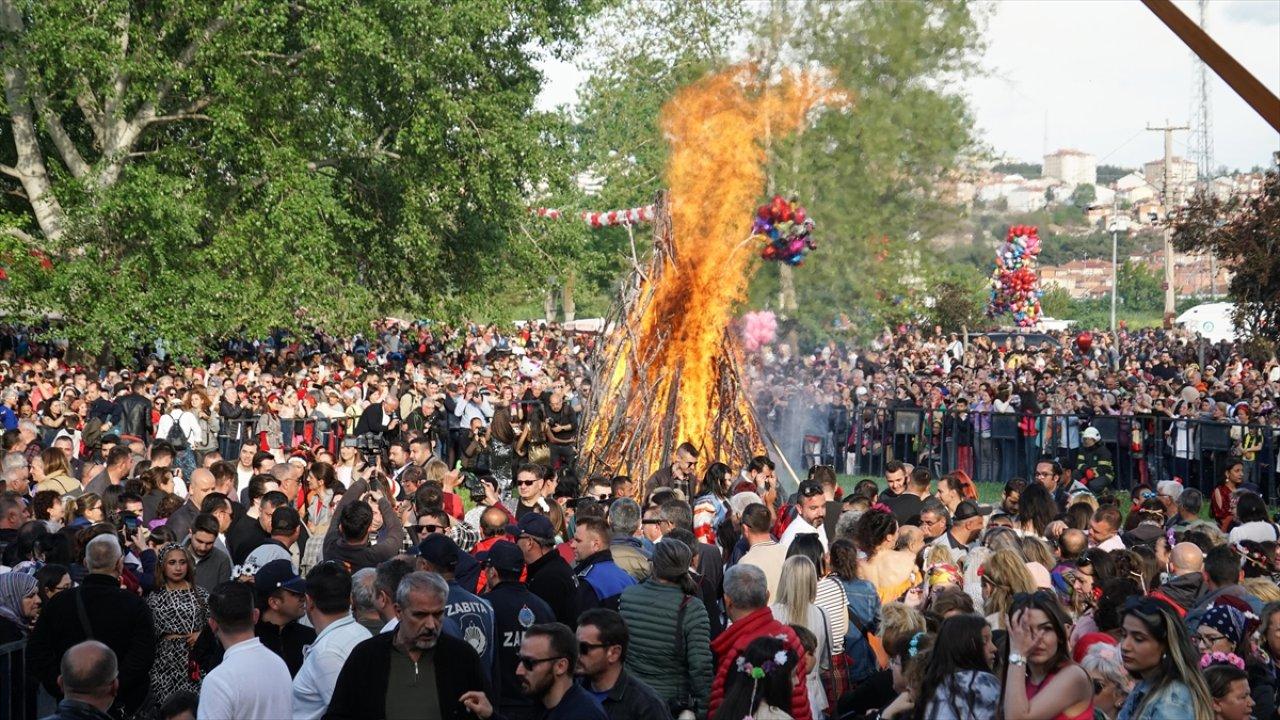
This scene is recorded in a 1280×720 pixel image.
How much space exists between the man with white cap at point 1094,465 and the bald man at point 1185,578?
24.8 feet

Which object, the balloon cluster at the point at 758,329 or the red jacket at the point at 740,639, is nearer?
the red jacket at the point at 740,639

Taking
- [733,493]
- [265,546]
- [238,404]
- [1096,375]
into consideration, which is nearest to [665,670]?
[265,546]

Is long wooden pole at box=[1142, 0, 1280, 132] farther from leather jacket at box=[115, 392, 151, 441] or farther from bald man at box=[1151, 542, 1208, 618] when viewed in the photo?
leather jacket at box=[115, 392, 151, 441]

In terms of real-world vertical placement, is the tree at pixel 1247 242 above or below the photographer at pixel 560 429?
above

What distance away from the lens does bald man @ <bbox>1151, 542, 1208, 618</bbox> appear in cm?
905

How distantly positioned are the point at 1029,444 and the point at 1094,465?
397 cm

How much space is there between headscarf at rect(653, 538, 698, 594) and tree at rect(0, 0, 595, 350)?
69.5 feet

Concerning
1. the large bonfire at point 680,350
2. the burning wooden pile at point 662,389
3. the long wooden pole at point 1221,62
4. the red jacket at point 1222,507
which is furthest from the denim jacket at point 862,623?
the burning wooden pile at point 662,389

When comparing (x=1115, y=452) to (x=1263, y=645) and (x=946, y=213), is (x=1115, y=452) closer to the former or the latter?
(x=946, y=213)

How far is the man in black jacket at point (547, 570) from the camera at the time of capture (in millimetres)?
8312

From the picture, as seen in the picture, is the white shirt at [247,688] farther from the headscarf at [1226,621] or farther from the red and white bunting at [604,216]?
the red and white bunting at [604,216]

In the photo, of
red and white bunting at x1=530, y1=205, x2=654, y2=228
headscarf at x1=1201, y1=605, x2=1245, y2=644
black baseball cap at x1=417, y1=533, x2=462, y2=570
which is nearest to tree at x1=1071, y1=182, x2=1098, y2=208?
headscarf at x1=1201, y1=605, x2=1245, y2=644

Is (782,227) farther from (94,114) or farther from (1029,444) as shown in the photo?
(94,114)

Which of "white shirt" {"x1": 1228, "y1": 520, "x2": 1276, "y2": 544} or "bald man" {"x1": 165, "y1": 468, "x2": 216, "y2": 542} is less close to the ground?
"bald man" {"x1": 165, "y1": 468, "x2": 216, "y2": 542}
